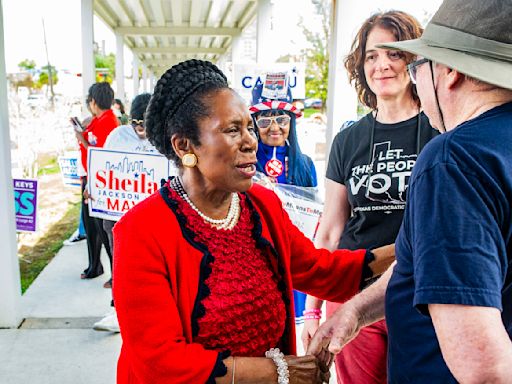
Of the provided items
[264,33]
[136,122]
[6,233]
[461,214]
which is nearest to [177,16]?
[264,33]

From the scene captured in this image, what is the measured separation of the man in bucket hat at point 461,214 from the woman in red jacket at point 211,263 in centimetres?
49

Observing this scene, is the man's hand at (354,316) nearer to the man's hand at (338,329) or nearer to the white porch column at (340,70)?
the man's hand at (338,329)

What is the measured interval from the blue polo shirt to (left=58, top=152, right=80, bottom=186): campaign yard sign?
5928 millimetres

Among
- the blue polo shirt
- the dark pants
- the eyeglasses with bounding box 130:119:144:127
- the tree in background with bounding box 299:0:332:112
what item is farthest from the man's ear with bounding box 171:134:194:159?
the tree in background with bounding box 299:0:332:112

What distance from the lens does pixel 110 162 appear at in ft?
13.6

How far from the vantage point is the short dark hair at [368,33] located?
2215mm

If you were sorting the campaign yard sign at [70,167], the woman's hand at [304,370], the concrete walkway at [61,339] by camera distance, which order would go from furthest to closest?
the campaign yard sign at [70,167] < the concrete walkway at [61,339] < the woman's hand at [304,370]

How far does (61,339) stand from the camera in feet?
13.6

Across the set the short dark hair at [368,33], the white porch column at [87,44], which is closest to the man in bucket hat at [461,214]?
the short dark hair at [368,33]

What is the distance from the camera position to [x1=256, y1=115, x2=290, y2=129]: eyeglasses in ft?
13.3

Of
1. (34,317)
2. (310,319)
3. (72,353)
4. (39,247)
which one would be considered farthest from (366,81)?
(39,247)

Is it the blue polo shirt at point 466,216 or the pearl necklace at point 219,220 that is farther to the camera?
the pearl necklace at point 219,220

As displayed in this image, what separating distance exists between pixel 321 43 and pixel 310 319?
24.0 m

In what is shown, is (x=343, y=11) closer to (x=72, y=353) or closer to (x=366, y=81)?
(x=366, y=81)
